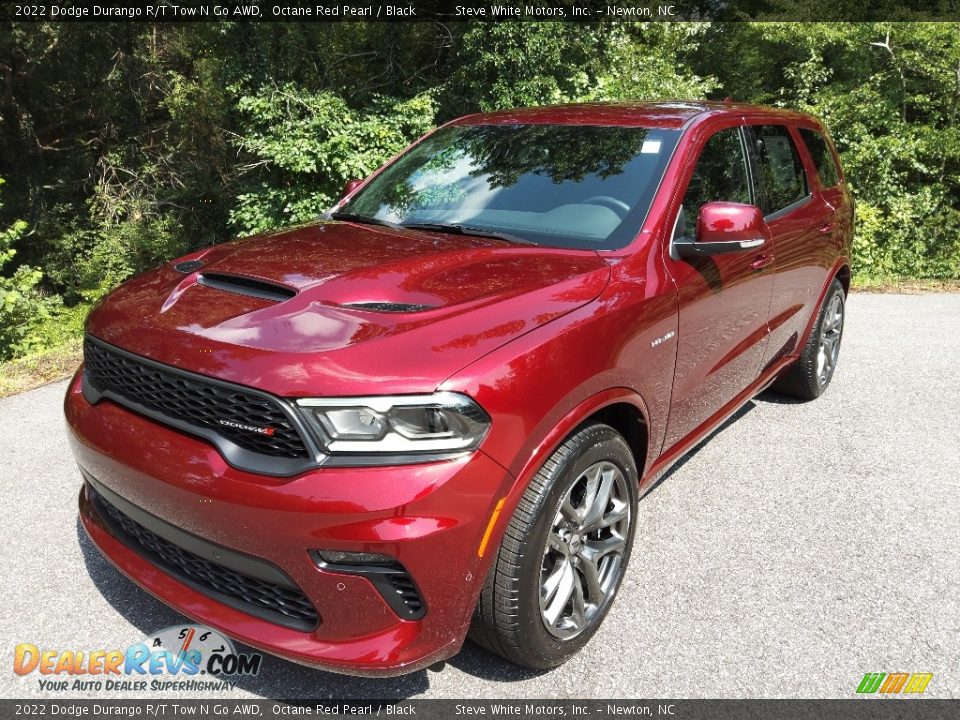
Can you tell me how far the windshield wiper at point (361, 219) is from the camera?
130 inches

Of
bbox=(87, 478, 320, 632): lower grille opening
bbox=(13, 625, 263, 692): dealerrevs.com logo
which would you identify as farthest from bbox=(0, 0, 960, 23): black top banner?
bbox=(13, 625, 263, 692): dealerrevs.com logo

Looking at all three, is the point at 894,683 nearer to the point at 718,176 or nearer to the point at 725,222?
the point at 725,222

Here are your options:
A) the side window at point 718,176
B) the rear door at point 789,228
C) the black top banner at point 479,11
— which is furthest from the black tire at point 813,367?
the black top banner at point 479,11

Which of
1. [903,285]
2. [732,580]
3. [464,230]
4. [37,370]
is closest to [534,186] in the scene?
[464,230]

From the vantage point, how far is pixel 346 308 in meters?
2.24

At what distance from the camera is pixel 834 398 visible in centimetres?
513

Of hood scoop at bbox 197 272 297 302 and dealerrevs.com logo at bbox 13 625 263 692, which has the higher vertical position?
hood scoop at bbox 197 272 297 302

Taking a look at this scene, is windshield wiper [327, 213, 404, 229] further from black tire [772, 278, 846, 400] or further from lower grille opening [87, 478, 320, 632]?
black tire [772, 278, 846, 400]

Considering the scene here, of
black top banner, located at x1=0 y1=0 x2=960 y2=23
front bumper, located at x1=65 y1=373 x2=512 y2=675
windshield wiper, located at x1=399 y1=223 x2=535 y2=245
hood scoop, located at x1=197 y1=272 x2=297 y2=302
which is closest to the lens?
front bumper, located at x1=65 y1=373 x2=512 y2=675

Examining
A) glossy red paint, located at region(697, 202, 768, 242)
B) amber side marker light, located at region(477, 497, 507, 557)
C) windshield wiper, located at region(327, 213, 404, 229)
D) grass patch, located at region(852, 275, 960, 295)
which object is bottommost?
grass patch, located at region(852, 275, 960, 295)

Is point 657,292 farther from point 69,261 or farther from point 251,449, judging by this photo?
point 69,261

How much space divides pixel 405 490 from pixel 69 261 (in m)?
16.9

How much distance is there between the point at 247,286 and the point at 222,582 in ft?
3.15

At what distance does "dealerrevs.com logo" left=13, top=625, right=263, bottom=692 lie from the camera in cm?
243
